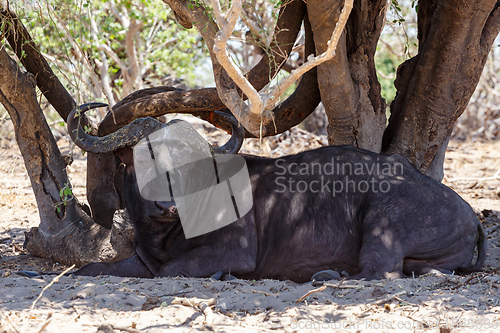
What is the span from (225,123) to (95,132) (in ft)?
4.85

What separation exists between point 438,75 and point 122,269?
3674 mm

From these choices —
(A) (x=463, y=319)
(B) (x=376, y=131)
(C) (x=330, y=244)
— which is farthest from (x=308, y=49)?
(A) (x=463, y=319)

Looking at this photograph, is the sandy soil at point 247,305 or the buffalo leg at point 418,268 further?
the buffalo leg at point 418,268

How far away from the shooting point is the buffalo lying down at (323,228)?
4.16 m

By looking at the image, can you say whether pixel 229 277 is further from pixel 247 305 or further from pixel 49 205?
pixel 49 205

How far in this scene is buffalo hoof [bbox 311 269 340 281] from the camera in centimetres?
406

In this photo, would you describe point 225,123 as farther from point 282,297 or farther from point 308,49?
point 282,297

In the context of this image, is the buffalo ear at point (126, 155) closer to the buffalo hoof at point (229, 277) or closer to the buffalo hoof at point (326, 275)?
the buffalo hoof at point (229, 277)

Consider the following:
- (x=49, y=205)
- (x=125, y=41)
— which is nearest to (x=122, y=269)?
(x=49, y=205)

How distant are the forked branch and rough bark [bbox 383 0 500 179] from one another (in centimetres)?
219

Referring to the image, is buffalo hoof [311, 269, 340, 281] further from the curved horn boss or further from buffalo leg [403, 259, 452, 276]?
the curved horn boss

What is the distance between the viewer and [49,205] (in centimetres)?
524

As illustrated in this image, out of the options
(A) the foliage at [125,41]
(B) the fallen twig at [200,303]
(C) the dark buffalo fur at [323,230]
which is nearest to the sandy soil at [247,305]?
(B) the fallen twig at [200,303]

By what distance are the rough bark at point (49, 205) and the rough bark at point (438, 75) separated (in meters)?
3.15
